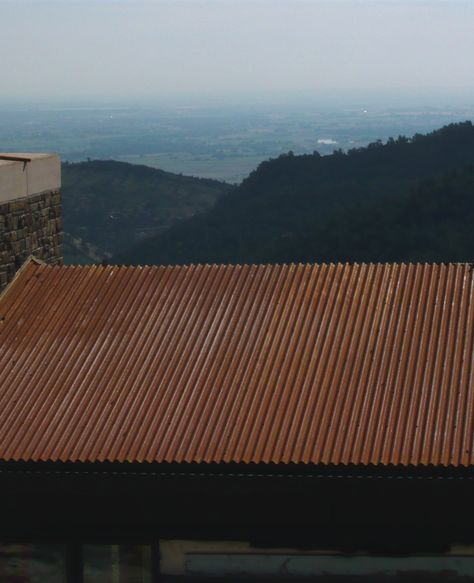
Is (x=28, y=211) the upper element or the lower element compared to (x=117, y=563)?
upper

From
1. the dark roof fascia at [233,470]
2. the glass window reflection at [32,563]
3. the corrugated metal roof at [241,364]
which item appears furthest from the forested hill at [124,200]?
the dark roof fascia at [233,470]

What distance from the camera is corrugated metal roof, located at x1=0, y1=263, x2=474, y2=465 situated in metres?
12.9

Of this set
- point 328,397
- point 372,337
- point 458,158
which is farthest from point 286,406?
point 458,158

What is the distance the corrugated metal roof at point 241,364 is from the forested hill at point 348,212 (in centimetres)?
4263

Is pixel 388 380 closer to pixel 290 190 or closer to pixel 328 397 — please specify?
pixel 328 397

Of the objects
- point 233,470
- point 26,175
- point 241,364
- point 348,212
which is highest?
point 26,175

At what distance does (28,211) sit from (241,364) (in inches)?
183

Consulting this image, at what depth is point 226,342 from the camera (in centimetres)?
1458

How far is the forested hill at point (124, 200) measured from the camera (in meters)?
135

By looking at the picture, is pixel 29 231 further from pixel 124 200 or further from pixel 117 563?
pixel 124 200

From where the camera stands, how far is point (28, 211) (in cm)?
1739

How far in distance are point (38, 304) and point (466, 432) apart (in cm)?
570

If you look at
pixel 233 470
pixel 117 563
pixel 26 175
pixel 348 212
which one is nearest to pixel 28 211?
pixel 26 175

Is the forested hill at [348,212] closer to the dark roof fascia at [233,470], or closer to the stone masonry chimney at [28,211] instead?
the stone masonry chimney at [28,211]
